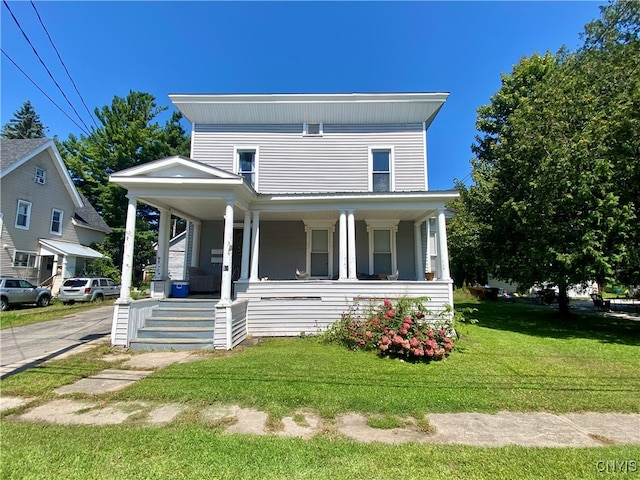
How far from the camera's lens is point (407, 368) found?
18.9 ft

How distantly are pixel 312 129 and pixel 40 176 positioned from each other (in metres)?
18.6

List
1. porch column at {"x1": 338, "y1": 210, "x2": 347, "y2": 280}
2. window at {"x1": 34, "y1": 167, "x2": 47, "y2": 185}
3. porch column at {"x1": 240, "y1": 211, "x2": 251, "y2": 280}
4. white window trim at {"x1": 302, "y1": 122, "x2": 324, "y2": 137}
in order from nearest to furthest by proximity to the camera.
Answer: porch column at {"x1": 338, "y1": 210, "x2": 347, "y2": 280} < porch column at {"x1": 240, "y1": 211, "x2": 251, "y2": 280} < white window trim at {"x1": 302, "y1": 122, "x2": 324, "y2": 137} < window at {"x1": 34, "y1": 167, "x2": 47, "y2": 185}

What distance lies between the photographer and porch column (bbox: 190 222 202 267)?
10906mm

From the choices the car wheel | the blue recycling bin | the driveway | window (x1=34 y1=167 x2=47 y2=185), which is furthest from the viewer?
window (x1=34 y1=167 x2=47 y2=185)

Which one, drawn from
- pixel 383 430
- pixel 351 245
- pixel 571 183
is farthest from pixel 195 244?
pixel 571 183

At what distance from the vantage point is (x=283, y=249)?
36.4 feet

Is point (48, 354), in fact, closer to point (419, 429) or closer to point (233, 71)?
point (419, 429)

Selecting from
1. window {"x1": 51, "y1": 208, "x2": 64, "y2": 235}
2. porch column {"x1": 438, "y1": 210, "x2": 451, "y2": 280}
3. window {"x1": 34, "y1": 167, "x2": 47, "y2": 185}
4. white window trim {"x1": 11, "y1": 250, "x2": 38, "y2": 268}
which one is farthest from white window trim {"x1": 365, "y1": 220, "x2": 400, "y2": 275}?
window {"x1": 51, "y1": 208, "x2": 64, "y2": 235}

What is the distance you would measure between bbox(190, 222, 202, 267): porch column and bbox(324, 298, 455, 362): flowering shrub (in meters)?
5.62

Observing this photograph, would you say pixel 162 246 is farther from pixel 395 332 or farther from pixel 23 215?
pixel 23 215

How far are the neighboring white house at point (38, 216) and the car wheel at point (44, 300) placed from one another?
3396 millimetres

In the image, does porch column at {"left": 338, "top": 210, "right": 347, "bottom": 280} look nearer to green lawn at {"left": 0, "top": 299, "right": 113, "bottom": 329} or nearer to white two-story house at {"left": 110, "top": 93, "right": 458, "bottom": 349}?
white two-story house at {"left": 110, "top": 93, "right": 458, "bottom": 349}

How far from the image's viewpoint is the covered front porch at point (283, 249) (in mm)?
7535

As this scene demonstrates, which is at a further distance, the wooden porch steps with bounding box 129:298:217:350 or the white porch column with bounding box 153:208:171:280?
the white porch column with bounding box 153:208:171:280
